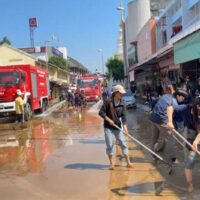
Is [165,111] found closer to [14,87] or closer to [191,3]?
Answer: [14,87]

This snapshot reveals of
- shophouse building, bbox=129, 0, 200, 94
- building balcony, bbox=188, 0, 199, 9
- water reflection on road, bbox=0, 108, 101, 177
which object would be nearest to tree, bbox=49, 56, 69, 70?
shophouse building, bbox=129, 0, 200, 94

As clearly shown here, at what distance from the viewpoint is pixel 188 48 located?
17.8 m

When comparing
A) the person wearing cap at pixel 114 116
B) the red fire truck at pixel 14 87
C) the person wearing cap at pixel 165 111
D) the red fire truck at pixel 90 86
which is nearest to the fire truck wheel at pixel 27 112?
the red fire truck at pixel 14 87

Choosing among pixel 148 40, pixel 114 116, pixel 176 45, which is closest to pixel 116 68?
pixel 148 40

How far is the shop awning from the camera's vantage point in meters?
16.5

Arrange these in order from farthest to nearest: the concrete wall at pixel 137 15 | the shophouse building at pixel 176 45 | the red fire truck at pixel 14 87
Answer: the concrete wall at pixel 137 15, the red fire truck at pixel 14 87, the shophouse building at pixel 176 45

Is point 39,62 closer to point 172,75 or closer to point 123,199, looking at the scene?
point 172,75

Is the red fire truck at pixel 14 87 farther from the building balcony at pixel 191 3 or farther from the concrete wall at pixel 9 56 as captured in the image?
the concrete wall at pixel 9 56

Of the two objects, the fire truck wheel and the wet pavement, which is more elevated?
the fire truck wheel

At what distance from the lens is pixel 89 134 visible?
17.7 meters

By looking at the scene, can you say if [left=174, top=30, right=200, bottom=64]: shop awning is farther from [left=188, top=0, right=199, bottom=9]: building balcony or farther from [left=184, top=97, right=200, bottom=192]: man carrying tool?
[left=188, top=0, right=199, bottom=9]: building balcony

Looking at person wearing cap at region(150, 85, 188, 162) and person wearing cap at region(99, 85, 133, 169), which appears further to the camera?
person wearing cap at region(99, 85, 133, 169)

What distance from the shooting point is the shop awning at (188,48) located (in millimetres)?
16467

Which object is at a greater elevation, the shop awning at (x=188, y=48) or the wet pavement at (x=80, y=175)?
the shop awning at (x=188, y=48)
